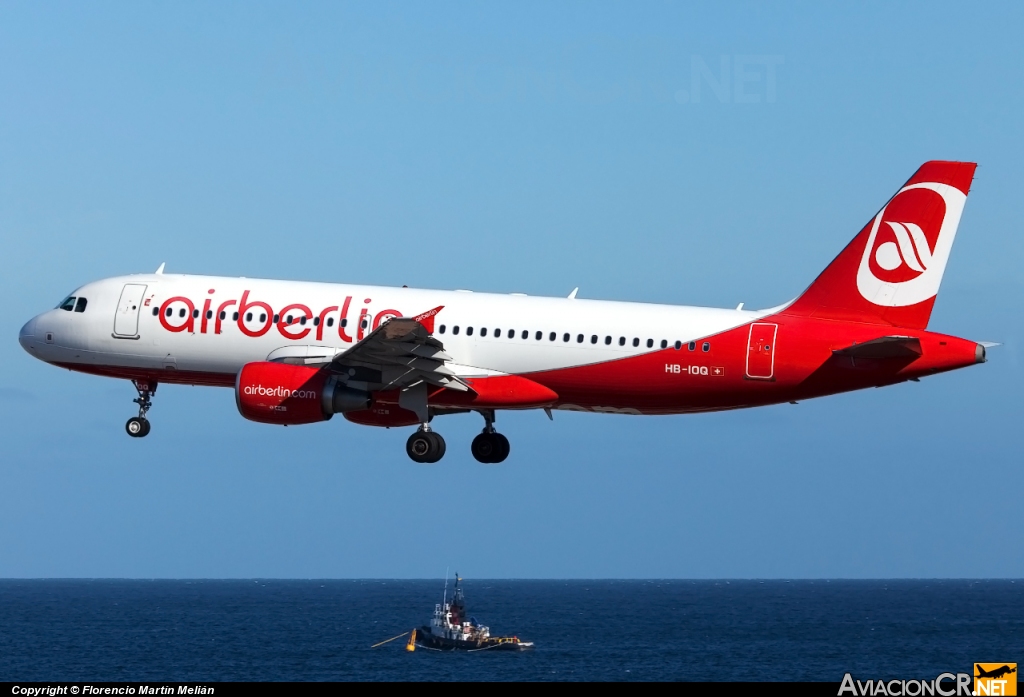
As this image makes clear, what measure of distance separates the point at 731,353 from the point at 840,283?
13.4 ft

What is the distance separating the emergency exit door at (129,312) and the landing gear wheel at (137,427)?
3.28m

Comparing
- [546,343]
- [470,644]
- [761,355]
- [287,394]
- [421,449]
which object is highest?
[546,343]

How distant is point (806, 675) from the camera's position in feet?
500

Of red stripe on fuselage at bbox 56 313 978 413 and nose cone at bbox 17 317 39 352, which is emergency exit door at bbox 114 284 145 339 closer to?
nose cone at bbox 17 317 39 352

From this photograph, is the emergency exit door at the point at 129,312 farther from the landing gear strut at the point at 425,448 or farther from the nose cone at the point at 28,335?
the landing gear strut at the point at 425,448

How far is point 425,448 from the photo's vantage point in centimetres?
4609

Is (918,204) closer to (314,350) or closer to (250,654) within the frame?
(314,350)

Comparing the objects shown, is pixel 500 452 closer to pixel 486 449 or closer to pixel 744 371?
pixel 486 449

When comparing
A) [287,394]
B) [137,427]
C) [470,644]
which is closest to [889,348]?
[287,394]

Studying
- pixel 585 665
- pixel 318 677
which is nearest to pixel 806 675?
pixel 585 665

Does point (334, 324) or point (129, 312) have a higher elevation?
point (129, 312)

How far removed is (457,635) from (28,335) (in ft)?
461

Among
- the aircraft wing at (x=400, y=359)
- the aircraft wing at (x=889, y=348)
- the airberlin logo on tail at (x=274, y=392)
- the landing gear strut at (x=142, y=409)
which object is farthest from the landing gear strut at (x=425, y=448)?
the aircraft wing at (x=889, y=348)

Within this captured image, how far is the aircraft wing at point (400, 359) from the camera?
42344 mm
